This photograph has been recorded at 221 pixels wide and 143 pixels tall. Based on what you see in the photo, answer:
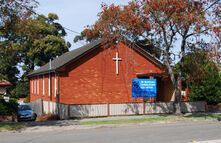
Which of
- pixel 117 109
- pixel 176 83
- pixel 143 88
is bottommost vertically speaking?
pixel 117 109

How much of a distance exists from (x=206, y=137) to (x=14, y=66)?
183ft

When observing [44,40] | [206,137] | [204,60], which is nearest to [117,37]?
[204,60]

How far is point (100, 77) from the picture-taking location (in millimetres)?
33625

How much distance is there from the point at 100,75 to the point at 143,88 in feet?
17.2

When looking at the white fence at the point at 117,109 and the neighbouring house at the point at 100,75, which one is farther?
the neighbouring house at the point at 100,75

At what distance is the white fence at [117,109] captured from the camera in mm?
27453

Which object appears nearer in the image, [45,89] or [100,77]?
[100,77]

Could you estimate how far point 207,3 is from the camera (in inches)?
950

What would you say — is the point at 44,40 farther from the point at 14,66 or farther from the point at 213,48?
the point at 213,48

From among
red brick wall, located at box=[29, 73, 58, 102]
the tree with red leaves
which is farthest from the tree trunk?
red brick wall, located at box=[29, 73, 58, 102]

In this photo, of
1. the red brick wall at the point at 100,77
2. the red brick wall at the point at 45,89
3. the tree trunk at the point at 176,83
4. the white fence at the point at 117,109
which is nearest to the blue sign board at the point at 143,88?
the white fence at the point at 117,109

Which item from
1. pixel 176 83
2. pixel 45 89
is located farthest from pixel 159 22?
pixel 45 89

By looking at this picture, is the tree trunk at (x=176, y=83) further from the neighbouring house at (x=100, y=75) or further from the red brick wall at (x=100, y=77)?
the red brick wall at (x=100, y=77)

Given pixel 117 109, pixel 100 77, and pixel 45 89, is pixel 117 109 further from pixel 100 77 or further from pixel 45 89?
pixel 45 89
